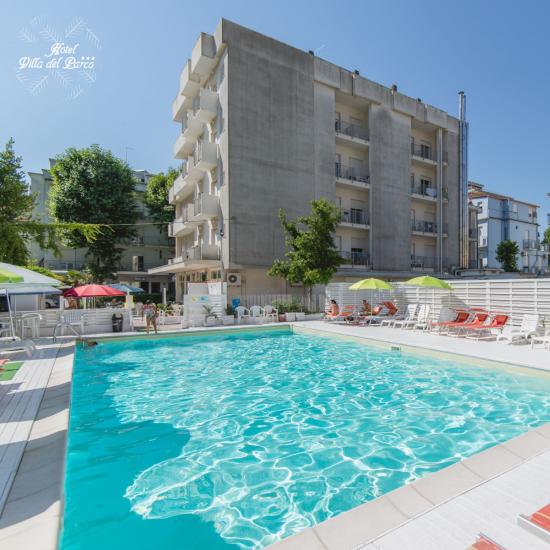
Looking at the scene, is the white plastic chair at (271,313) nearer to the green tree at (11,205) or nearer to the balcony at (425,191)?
the green tree at (11,205)

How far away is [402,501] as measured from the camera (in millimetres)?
3033

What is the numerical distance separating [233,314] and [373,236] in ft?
48.6

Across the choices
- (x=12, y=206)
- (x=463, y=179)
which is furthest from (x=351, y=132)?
(x=12, y=206)

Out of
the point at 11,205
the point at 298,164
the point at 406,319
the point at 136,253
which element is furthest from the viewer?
Result: the point at 136,253

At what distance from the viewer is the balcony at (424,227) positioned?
31031mm

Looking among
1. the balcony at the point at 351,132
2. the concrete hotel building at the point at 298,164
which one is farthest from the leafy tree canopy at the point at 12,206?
the balcony at the point at 351,132

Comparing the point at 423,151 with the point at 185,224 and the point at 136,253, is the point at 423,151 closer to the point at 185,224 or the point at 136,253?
the point at 185,224

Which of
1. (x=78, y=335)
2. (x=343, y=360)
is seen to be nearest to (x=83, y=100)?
(x=78, y=335)

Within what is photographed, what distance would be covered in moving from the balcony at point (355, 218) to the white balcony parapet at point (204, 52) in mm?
14631

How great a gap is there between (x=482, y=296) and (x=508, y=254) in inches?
1121

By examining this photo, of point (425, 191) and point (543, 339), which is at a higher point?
point (425, 191)

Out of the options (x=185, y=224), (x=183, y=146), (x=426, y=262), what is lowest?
(x=426, y=262)

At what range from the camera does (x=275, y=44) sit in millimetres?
24125

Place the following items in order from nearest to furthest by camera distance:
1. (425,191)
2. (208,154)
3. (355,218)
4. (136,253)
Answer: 1. (208,154)
2. (355,218)
3. (425,191)
4. (136,253)
